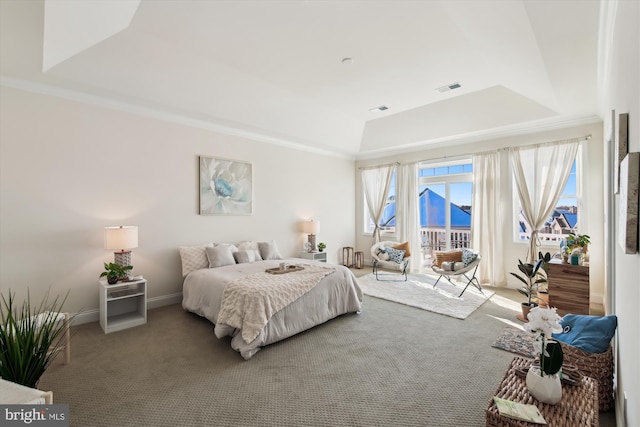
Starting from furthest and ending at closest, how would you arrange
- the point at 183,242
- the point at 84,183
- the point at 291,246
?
the point at 291,246 < the point at 183,242 < the point at 84,183

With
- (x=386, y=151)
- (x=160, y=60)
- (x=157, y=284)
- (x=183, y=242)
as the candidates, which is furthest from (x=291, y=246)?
(x=160, y=60)

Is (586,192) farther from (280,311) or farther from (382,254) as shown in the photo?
(280,311)

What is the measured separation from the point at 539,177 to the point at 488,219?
107 cm

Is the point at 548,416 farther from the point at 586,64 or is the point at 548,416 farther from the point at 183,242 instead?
the point at 183,242

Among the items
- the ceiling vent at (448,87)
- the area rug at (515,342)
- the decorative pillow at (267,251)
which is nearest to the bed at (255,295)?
the decorative pillow at (267,251)

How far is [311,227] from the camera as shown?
634cm

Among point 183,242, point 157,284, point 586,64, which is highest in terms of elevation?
point 586,64

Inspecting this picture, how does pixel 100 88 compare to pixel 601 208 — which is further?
pixel 601 208

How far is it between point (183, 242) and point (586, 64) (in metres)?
5.55

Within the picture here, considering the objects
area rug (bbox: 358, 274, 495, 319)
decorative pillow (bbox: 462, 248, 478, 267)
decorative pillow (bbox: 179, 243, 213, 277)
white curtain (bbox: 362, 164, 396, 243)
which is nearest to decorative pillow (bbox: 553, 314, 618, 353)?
area rug (bbox: 358, 274, 495, 319)

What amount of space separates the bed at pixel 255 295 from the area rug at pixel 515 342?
67.3 inches

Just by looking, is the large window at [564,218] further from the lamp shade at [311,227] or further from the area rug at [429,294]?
the lamp shade at [311,227]

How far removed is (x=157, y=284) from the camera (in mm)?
4387

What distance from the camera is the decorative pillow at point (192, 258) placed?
4.33m
